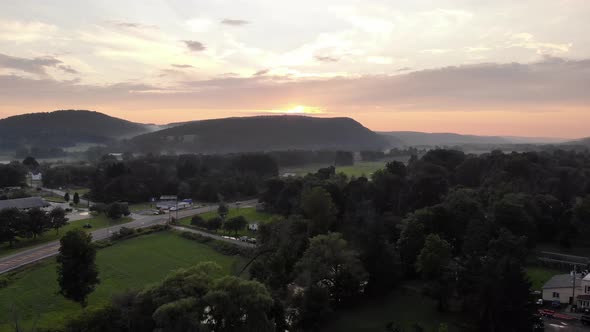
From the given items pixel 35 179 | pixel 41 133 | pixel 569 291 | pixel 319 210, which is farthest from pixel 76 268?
pixel 41 133

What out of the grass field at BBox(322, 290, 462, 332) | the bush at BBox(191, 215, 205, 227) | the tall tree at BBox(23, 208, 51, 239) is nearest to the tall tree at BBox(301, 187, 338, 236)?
the grass field at BBox(322, 290, 462, 332)

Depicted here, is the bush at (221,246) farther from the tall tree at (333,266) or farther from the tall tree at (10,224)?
the tall tree at (10,224)

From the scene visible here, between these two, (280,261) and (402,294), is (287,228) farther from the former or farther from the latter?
(402,294)

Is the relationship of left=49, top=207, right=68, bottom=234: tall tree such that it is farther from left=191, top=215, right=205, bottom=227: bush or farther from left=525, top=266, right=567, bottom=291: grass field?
left=525, top=266, right=567, bottom=291: grass field

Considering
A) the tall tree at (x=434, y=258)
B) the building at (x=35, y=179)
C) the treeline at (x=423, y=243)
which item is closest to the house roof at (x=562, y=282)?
the treeline at (x=423, y=243)

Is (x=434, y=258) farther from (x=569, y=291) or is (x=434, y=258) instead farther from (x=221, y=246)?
(x=221, y=246)
